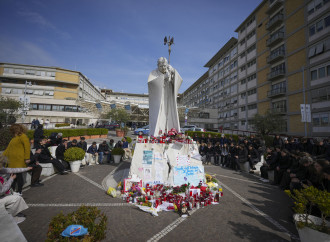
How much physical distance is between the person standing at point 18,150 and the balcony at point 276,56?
30.4 m

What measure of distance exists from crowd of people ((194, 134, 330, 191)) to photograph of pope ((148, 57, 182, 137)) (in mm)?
4384

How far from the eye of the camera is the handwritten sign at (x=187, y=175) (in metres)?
5.48

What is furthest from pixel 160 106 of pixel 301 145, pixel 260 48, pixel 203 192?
pixel 260 48

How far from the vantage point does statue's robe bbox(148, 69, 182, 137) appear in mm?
6895

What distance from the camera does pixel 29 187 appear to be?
5.76m

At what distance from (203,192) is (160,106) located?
12.0 ft

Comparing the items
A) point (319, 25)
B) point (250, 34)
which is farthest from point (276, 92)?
point (250, 34)

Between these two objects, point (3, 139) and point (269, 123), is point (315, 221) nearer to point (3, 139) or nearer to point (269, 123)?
point (3, 139)

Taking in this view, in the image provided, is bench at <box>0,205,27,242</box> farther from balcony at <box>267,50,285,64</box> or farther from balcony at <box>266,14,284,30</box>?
balcony at <box>266,14,284,30</box>

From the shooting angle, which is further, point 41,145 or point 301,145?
point 301,145

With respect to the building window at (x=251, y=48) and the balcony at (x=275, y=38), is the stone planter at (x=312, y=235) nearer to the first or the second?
the balcony at (x=275, y=38)

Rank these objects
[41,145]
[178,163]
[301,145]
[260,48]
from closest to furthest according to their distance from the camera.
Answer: [178,163] < [41,145] < [301,145] < [260,48]

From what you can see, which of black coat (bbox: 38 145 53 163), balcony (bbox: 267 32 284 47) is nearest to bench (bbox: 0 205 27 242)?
black coat (bbox: 38 145 53 163)

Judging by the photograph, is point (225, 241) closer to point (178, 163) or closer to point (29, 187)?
point (178, 163)
